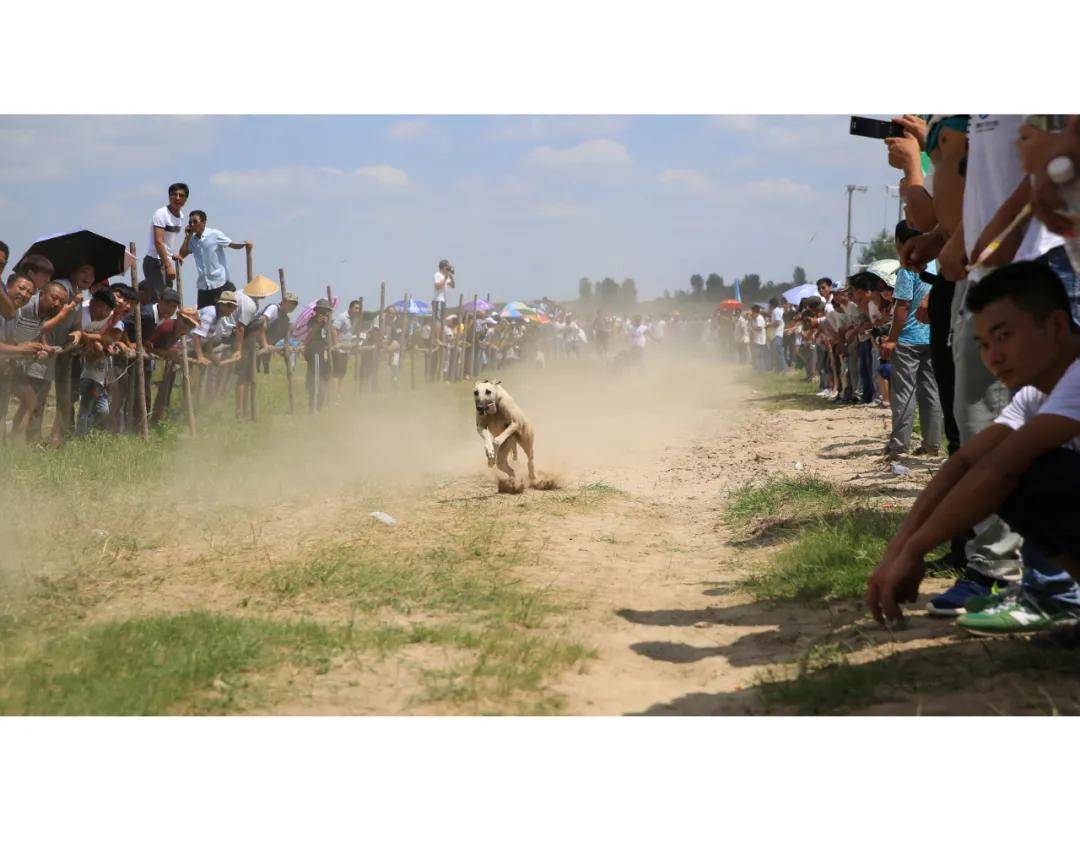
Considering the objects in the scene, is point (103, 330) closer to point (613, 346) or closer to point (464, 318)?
point (464, 318)

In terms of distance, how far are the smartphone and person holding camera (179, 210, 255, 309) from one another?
9.98 metres

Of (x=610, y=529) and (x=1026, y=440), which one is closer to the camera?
(x=1026, y=440)

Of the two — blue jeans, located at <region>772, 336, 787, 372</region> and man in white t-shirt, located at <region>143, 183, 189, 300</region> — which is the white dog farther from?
blue jeans, located at <region>772, 336, 787, 372</region>

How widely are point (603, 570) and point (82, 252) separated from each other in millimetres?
8825

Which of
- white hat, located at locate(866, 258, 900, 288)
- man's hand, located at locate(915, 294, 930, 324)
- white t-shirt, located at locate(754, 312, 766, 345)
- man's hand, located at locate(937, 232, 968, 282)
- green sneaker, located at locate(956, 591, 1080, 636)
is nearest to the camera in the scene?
green sneaker, located at locate(956, 591, 1080, 636)

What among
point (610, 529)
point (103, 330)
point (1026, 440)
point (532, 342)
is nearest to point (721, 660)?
point (1026, 440)

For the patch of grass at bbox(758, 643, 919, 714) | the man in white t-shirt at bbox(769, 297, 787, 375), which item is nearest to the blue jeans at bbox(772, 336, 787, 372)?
the man in white t-shirt at bbox(769, 297, 787, 375)

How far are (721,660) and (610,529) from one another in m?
4.07

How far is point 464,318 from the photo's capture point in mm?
33125

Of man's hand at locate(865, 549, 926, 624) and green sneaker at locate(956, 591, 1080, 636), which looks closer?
man's hand at locate(865, 549, 926, 624)

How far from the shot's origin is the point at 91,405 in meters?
12.8

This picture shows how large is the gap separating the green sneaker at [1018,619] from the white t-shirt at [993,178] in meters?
1.57

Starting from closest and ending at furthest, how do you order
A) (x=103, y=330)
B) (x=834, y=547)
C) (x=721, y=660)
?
1. (x=721, y=660)
2. (x=834, y=547)
3. (x=103, y=330)

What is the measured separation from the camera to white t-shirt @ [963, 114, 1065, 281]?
5.02 m
